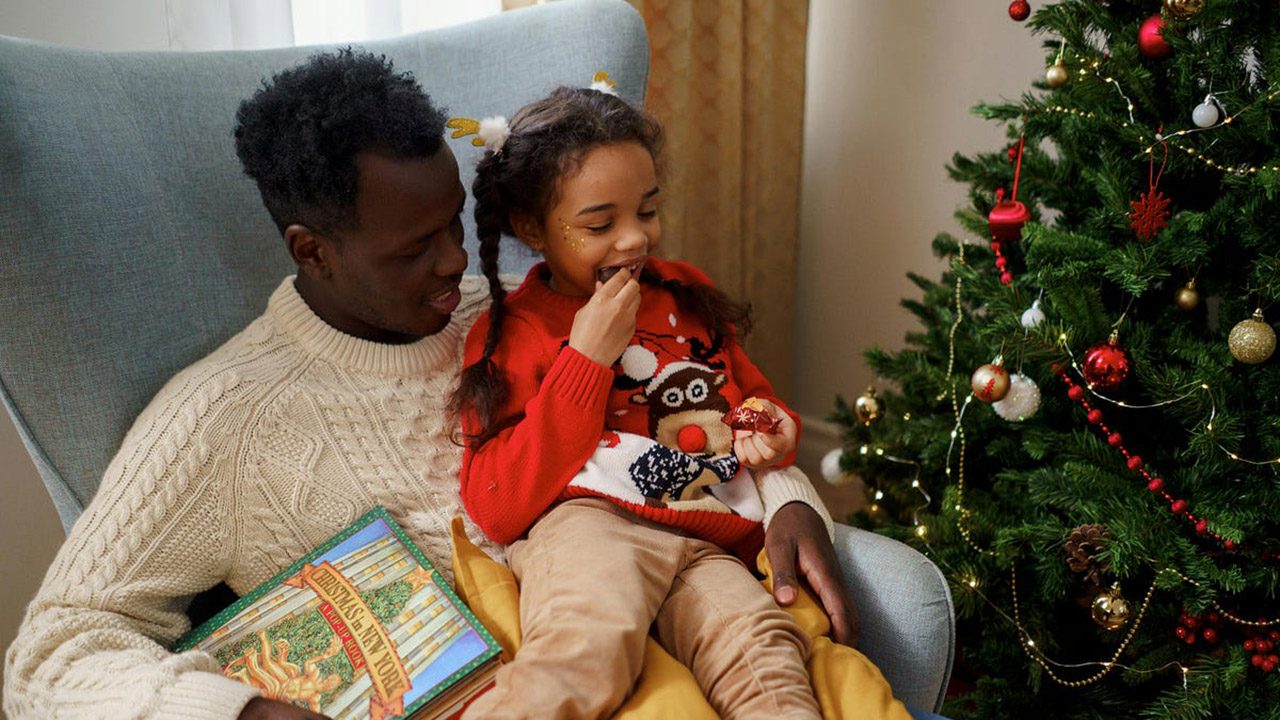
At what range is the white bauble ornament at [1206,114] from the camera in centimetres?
116

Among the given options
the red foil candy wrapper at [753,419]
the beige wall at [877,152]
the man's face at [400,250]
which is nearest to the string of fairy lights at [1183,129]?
the red foil candy wrapper at [753,419]

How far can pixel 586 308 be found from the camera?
1.12 meters

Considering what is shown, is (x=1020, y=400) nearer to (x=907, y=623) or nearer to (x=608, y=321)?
(x=907, y=623)

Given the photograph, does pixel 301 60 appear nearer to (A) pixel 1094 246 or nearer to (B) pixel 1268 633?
(A) pixel 1094 246

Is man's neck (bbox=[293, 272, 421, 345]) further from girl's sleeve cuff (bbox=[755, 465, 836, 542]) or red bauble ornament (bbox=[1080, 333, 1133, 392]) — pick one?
red bauble ornament (bbox=[1080, 333, 1133, 392])

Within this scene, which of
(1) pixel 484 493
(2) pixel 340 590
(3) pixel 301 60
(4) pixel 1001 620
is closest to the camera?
(2) pixel 340 590

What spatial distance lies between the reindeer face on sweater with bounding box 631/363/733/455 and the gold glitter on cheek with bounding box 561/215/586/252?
186 mm

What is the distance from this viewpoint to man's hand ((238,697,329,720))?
0.87 m

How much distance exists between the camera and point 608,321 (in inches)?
43.3

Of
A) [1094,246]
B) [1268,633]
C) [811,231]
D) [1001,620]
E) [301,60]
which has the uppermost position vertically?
[301,60]

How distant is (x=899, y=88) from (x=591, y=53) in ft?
3.46

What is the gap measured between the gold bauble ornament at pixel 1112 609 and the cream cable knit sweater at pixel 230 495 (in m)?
0.45

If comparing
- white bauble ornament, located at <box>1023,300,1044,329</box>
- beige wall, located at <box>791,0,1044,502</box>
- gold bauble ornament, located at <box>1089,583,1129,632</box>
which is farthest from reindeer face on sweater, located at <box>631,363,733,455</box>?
beige wall, located at <box>791,0,1044,502</box>

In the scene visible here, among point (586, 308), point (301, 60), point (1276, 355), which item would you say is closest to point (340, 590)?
point (586, 308)
